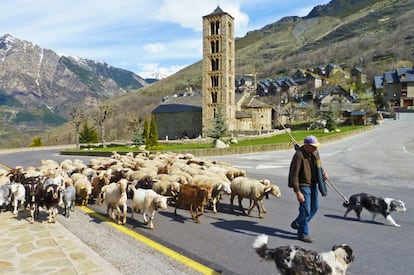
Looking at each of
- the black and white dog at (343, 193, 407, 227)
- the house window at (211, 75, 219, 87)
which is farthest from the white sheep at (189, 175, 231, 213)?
the house window at (211, 75, 219, 87)

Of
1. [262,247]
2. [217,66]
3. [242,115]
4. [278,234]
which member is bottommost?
[278,234]

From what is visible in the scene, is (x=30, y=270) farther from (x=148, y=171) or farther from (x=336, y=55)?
(x=336, y=55)

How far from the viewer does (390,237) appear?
8273mm

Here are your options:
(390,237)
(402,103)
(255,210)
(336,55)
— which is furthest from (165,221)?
(336,55)

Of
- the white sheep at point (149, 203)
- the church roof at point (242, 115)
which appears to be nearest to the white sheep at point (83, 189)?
the white sheep at point (149, 203)

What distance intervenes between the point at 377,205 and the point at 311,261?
5.01 metres

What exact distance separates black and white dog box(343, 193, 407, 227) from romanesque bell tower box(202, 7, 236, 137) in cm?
6763

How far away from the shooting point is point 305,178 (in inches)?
315

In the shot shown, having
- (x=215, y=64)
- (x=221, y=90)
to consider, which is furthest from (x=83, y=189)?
(x=215, y=64)

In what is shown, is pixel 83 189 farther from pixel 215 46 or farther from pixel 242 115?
pixel 215 46

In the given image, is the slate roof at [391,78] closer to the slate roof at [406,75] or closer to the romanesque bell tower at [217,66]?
the slate roof at [406,75]

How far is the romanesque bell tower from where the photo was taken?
78.4 m

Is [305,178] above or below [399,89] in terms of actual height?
below

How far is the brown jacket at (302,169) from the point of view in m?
7.90
